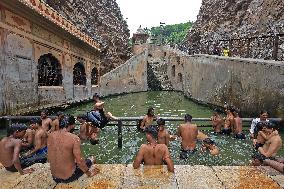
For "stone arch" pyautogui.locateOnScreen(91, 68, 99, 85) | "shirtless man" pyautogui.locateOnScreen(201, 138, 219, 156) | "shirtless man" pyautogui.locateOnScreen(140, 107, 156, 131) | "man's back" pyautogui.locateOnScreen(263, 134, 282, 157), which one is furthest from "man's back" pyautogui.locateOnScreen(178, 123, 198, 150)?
"stone arch" pyautogui.locateOnScreen(91, 68, 99, 85)

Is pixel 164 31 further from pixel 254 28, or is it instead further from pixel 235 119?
pixel 235 119

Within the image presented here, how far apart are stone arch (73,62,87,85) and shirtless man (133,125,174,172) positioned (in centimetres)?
1757

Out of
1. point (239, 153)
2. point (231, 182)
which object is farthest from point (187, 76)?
point (231, 182)

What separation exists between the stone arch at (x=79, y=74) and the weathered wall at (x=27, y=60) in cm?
178

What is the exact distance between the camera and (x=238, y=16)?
106 ft

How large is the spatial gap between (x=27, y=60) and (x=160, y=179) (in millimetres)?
11546

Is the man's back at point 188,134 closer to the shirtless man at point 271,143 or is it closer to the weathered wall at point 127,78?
the shirtless man at point 271,143

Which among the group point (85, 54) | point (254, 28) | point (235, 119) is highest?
point (254, 28)

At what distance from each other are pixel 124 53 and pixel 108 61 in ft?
17.0

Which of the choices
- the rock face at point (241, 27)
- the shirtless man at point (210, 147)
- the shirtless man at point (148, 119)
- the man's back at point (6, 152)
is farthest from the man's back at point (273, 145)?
the rock face at point (241, 27)

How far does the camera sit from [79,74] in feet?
78.6

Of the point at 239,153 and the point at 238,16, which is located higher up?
the point at 238,16

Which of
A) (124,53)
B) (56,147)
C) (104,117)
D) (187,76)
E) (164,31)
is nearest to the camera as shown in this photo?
(56,147)

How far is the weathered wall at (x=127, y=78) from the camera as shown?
3394 centimetres
